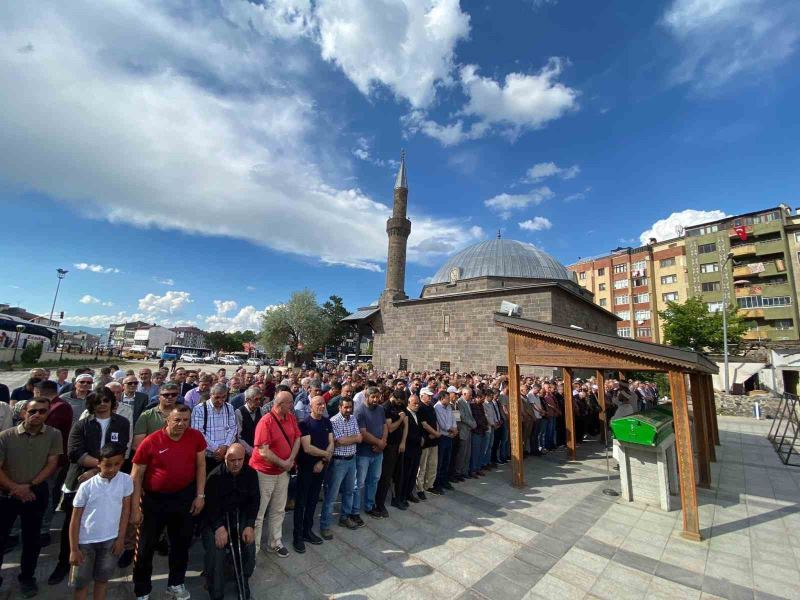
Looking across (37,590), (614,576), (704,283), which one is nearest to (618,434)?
(614,576)

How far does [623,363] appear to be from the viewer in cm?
599

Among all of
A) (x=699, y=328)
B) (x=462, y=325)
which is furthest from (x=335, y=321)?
(x=699, y=328)

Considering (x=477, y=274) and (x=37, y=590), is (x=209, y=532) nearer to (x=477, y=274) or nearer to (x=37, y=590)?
(x=37, y=590)

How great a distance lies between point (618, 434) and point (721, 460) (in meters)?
6.12

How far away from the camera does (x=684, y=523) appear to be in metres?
5.02

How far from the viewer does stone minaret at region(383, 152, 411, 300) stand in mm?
29812

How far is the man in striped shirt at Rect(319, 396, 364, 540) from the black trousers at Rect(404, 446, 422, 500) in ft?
3.28

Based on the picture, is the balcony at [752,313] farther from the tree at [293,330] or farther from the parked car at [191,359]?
the parked car at [191,359]

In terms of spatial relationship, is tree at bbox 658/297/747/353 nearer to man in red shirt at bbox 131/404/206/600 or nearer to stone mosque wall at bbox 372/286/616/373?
stone mosque wall at bbox 372/286/616/373

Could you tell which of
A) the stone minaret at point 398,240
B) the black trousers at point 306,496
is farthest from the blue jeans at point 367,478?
the stone minaret at point 398,240

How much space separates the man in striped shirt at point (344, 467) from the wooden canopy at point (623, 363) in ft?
11.4

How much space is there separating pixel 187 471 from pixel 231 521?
657 mm

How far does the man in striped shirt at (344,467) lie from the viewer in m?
4.63

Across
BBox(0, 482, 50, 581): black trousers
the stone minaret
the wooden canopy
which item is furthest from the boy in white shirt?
the stone minaret
